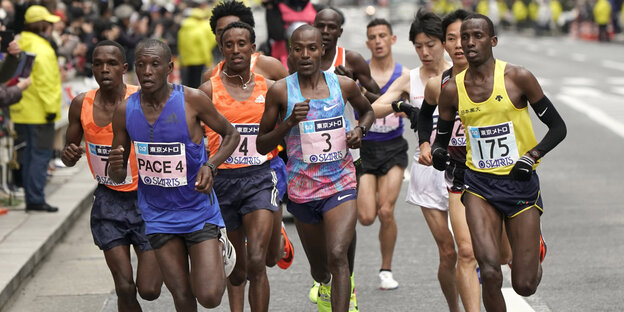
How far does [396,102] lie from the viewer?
7.83 meters

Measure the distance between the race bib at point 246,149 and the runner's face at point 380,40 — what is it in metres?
2.42

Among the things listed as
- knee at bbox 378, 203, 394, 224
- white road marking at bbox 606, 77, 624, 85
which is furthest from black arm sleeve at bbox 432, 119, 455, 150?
white road marking at bbox 606, 77, 624, 85

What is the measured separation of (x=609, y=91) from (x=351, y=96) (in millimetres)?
19775

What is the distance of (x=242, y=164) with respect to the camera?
24.7 ft

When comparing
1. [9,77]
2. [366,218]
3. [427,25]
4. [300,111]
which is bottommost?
[366,218]

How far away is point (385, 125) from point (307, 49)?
2544mm

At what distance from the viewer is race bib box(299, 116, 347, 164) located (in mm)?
7141

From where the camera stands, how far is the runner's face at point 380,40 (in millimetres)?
9633

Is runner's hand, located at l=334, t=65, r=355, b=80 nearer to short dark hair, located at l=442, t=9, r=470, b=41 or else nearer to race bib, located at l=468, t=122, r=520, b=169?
short dark hair, located at l=442, t=9, r=470, b=41

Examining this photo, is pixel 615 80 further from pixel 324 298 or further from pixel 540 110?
pixel 540 110

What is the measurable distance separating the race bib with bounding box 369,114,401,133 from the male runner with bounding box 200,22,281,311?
2.05m

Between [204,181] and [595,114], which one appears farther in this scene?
[595,114]

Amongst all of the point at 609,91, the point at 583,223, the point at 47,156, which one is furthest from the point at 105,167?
the point at 609,91

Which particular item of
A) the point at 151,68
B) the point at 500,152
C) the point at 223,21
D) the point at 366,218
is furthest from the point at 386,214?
the point at 151,68
